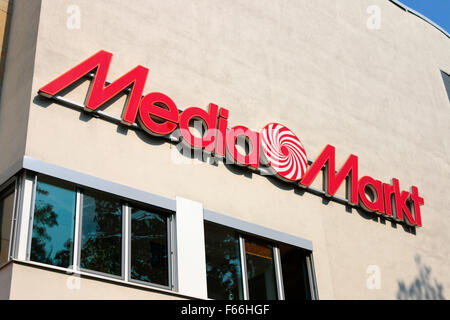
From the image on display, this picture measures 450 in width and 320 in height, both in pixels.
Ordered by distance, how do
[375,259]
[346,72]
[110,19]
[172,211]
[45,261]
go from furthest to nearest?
[346,72] → [375,259] → [110,19] → [172,211] → [45,261]

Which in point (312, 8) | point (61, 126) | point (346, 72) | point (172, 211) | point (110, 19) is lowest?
point (172, 211)

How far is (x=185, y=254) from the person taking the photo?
12.4m

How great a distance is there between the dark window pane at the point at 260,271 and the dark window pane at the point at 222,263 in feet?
0.98

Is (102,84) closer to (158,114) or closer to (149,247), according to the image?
(158,114)

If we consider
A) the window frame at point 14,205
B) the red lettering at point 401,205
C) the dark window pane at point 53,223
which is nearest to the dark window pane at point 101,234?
the dark window pane at point 53,223

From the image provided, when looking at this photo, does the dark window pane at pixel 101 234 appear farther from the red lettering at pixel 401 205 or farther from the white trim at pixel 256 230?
the red lettering at pixel 401 205

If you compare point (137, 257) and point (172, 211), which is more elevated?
point (172, 211)

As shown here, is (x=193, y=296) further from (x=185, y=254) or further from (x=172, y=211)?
(x=172, y=211)

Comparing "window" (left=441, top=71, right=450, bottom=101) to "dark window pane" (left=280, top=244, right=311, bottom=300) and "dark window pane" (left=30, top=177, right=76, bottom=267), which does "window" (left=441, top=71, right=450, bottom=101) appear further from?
"dark window pane" (left=30, top=177, right=76, bottom=267)

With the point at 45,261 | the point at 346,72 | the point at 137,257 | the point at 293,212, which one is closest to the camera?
the point at 45,261

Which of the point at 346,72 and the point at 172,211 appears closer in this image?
the point at 172,211

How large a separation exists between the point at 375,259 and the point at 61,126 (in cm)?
837

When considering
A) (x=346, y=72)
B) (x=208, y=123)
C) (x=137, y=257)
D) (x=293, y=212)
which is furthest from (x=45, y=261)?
(x=346, y=72)

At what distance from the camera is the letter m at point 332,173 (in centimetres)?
1571
